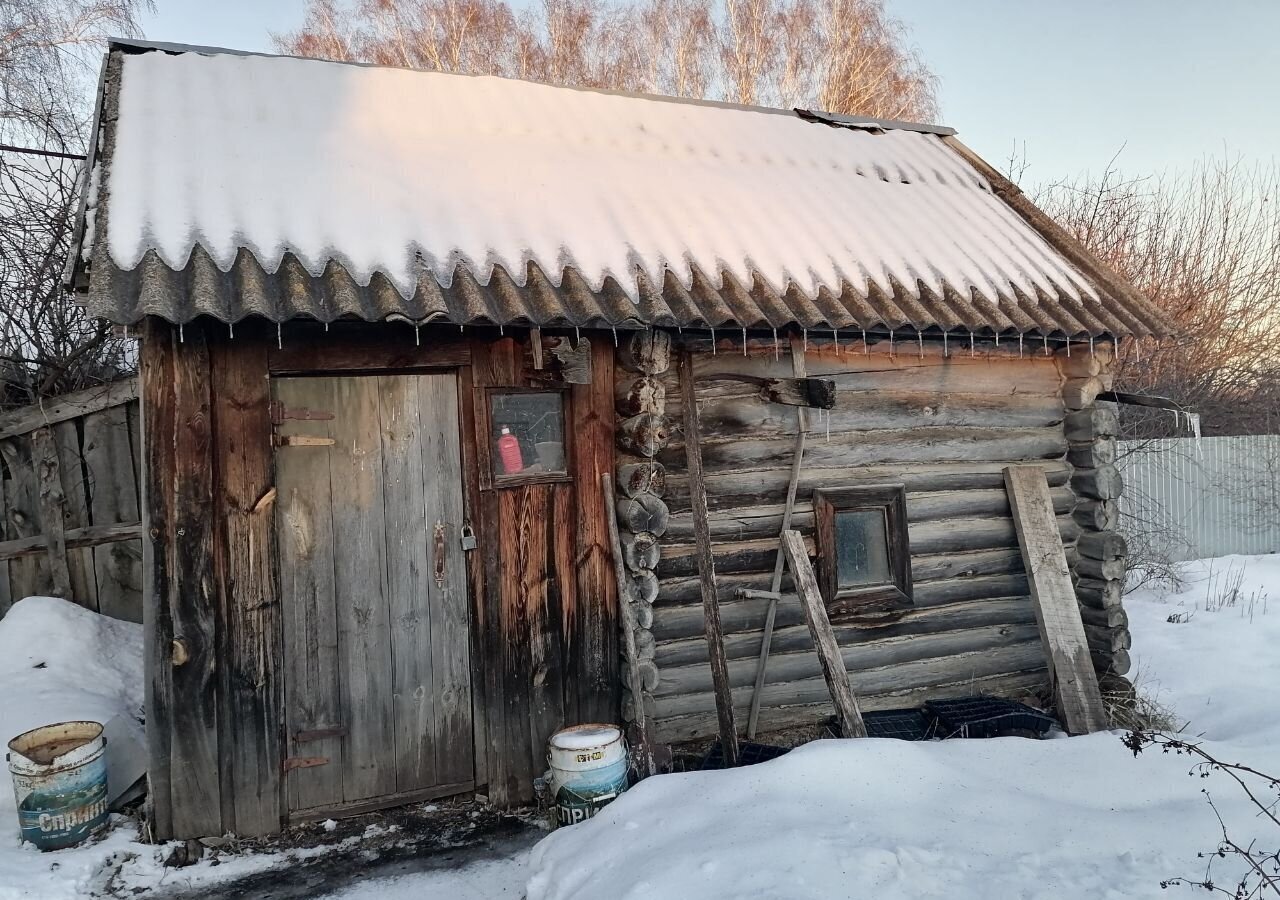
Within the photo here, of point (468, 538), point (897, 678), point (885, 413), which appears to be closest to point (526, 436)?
point (468, 538)

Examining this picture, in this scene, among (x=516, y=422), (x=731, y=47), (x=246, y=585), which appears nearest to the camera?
(x=246, y=585)

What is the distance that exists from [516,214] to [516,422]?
1.31 meters

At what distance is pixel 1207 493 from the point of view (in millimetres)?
13234

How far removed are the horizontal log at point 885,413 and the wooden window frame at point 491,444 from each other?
0.66 m

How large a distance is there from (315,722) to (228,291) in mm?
2298

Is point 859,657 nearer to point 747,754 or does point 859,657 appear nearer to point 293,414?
point 747,754

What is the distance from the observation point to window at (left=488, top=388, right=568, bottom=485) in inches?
192

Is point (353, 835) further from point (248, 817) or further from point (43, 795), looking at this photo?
point (43, 795)

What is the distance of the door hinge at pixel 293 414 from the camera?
445 centimetres

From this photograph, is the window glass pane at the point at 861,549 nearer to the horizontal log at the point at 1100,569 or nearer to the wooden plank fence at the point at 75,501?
the horizontal log at the point at 1100,569

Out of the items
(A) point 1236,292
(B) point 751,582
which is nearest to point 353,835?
(B) point 751,582

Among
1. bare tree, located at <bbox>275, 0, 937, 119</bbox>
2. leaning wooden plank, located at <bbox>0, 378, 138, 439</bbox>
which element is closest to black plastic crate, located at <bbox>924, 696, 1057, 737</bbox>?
leaning wooden plank, located at <bbox>0, 378, 138, 439</bbox>

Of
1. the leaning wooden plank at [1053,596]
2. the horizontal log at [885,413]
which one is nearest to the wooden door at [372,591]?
the horizontal log at [885,413]

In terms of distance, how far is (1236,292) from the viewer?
15.7m
